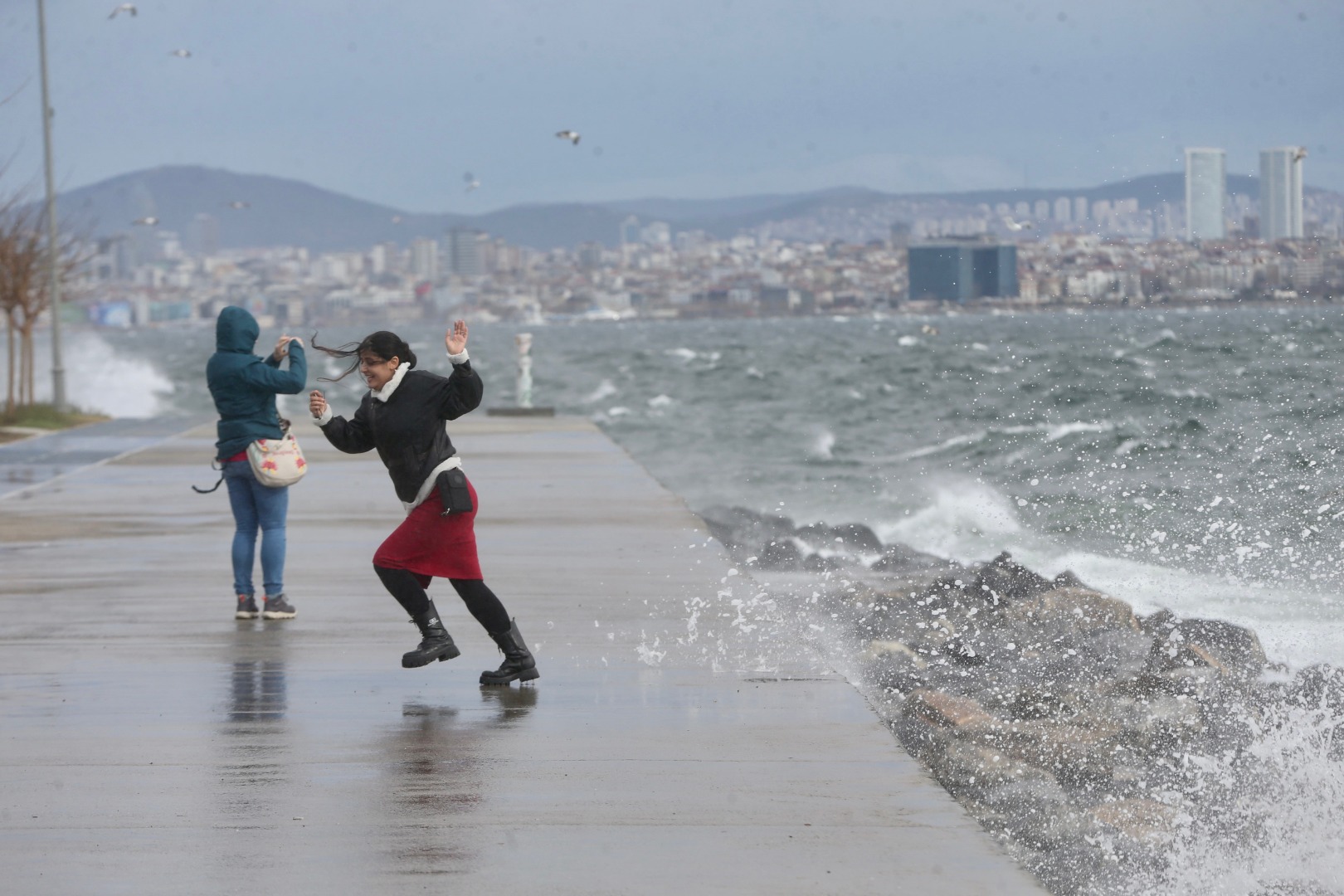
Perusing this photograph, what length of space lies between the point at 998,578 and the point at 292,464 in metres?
5.64

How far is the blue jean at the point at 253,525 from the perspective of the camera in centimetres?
964

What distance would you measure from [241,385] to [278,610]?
1217 millimetres

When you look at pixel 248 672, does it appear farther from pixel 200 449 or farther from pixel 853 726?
pixel 200 449

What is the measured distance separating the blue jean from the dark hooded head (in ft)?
2.06

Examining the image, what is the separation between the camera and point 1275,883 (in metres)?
5.78

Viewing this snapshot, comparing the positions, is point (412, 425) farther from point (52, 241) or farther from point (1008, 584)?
point (52, 241)

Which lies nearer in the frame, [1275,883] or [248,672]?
[1275,883]

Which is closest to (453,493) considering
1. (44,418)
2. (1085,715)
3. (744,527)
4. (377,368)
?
(377,368)

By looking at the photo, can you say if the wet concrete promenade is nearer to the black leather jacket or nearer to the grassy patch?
the black leather jacket

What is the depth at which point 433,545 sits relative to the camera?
7.60 m

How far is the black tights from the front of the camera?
7637 millimetres

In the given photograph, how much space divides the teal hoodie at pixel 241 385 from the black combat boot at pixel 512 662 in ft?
7.83

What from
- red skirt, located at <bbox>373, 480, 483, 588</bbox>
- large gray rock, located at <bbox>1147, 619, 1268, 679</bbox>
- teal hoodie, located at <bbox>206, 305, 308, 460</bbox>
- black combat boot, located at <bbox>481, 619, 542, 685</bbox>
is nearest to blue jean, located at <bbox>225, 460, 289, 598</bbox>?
teal hoodie, located at <bbox>206, 305, 308, 460</bbox>

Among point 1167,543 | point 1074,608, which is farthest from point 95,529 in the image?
point 1167,543
